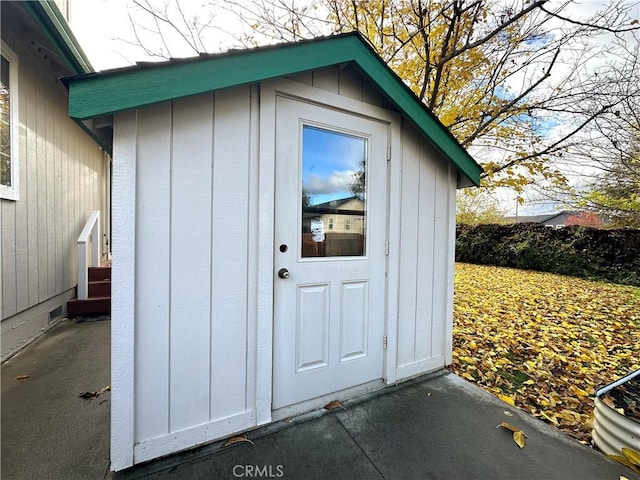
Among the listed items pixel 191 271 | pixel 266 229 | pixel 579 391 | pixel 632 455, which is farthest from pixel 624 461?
pixel 191 271

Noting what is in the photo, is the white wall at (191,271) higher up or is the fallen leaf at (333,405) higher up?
the white wall at (191,271)

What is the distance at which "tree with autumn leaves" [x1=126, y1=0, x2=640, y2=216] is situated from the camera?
3.80 metres

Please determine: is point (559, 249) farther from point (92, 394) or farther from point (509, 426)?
point (92, 394)

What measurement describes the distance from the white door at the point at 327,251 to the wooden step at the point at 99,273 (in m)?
4.06

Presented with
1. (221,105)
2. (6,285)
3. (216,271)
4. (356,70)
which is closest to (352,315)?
(216,271)

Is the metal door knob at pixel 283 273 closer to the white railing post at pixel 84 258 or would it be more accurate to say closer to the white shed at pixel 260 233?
the white shed at pixel 260 233

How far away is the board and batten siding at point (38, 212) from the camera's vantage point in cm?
287

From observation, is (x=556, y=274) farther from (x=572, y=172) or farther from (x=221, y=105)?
(x=221, y=105)

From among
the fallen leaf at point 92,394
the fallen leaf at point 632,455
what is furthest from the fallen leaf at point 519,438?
the fallen leaf at point 92,394

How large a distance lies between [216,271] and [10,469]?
1.54m

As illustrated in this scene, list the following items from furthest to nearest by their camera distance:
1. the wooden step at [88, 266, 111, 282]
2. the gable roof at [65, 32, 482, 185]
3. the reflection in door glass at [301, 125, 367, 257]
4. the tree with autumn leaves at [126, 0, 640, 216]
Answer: the wooden step at [88, 266, 111, 282], the tree with autumn leaves at [126, 0, 640, 216], the reflection in door glass at [301, 125, 367, 257], the gable roof at [65, 32, 482, 185]

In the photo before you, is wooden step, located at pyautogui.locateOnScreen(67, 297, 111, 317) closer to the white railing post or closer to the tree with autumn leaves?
the white railing post

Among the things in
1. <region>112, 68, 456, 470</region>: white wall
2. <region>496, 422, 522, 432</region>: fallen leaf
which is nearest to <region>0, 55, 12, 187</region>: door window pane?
<region>112, 68, 456, 470</region>: white wall

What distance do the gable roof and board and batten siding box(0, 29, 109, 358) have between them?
248 cm
